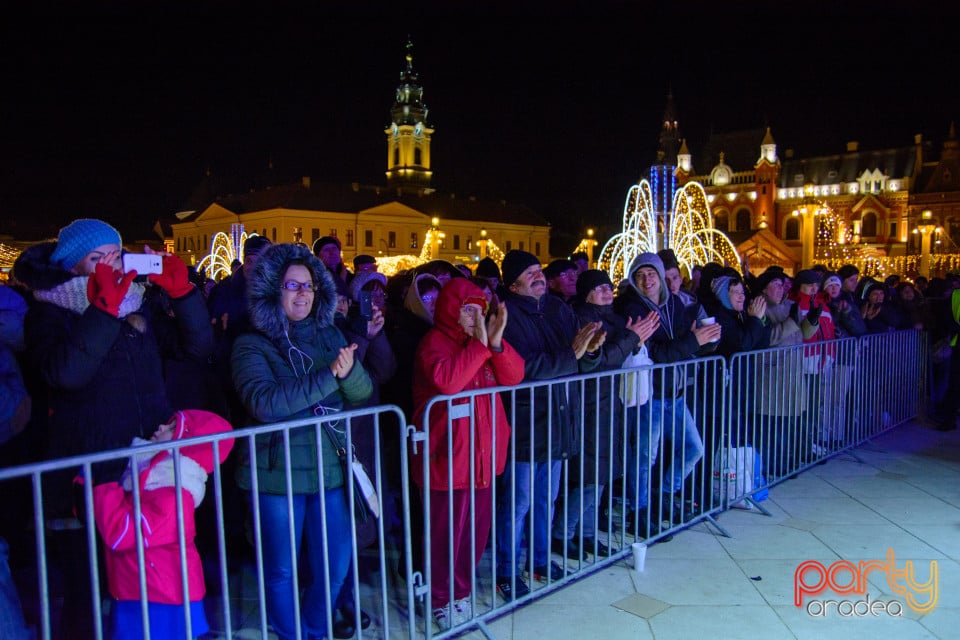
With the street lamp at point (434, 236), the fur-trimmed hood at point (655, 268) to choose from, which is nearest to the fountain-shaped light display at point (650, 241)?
the street lamp at point (434, 236)

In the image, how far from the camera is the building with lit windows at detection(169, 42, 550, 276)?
74.6 metres

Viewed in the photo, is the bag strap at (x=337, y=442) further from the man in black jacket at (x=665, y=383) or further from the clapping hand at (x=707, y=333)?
the clapping hand at (x=707, y=333)

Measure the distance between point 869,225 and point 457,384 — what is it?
3278 inches

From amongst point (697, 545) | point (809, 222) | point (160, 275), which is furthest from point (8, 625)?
point (809, 222)

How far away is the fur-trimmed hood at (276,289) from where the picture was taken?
355 centimetres

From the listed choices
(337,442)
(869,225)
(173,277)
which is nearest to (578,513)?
(337,442)

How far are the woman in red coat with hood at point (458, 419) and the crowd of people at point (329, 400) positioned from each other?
13mm

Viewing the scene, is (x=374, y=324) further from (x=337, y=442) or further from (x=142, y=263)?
(x=142, y=263)

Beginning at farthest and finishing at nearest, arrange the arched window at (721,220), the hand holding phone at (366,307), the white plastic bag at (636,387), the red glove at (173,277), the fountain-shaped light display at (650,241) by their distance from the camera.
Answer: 1. the arched window at (721,220)
2. the fountain-shaped light display at (650,241)
3. the white plastic bag at (636,387)
4. the hand holding phone at (366,307)
5. the red glove at (173,277)

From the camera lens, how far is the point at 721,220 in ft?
277

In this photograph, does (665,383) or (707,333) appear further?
(665,383)

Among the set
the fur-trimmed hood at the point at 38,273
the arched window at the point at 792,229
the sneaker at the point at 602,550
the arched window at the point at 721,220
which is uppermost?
the arched window at the point at 721,220

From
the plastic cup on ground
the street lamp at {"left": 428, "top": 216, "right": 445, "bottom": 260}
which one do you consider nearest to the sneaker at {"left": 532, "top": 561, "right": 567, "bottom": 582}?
the plastic cup on ground

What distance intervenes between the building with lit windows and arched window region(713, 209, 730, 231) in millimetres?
20784
